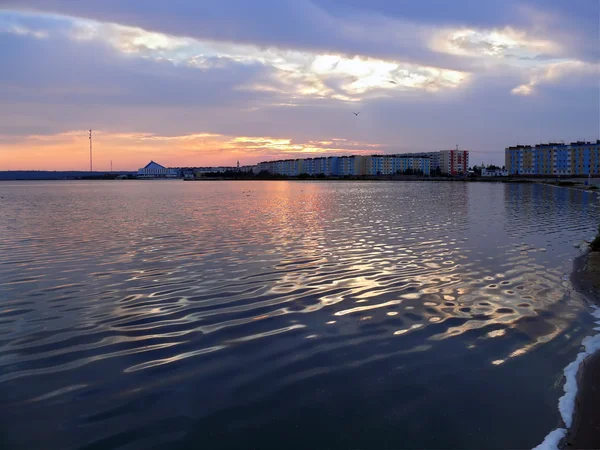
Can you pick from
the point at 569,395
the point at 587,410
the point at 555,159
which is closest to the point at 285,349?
the point at 569,395

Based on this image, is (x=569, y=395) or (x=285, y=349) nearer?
(x=569, y=395)

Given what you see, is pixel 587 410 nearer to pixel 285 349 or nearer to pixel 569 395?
pixel 569 395

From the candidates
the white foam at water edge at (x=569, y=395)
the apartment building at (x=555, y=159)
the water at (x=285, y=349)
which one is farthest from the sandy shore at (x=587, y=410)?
the apartment building at (x=555, y=159)

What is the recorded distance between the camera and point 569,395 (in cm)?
607

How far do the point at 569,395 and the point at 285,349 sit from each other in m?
3.92

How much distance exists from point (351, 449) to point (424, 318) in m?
4.50

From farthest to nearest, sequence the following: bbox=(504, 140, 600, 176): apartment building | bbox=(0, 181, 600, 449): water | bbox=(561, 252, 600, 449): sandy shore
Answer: bbox=(504, 140, 600, 176): apartment building → bbox=(0, 181, 600, 449): water → bbox=(561, 252, 600, 449): sandy shore

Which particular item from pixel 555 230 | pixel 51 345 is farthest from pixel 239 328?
pixel 555 230

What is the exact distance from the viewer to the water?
5.46 metres

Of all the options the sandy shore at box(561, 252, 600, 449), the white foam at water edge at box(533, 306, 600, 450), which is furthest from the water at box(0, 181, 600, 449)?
the sandy shore at box(561, 252, 600, 449)

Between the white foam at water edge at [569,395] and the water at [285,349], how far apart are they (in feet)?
0.40

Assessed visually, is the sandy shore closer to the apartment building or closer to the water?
the water

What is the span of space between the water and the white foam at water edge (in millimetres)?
123

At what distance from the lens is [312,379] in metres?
6.60
